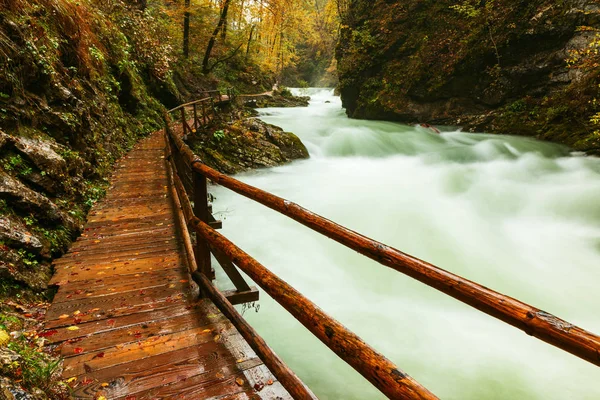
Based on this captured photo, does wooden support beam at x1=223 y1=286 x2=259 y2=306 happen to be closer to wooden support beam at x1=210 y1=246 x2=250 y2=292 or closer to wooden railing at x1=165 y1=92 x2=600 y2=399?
wooden support beam at x1=210 y1=246 x2=250 y2=292

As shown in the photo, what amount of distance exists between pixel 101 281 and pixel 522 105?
48.8 ft

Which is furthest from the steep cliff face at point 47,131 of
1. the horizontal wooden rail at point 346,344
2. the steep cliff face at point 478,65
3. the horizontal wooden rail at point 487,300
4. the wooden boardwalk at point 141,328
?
the steep cliff face at point 478,65

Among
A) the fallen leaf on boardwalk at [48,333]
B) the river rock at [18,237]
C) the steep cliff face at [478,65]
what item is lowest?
the fallen leaf on boardwalk at [48,333]

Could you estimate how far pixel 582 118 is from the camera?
10.3 meters

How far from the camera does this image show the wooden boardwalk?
2119 millimetres

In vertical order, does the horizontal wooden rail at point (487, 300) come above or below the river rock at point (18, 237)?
above

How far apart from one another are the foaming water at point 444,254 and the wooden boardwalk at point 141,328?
1.75 metres

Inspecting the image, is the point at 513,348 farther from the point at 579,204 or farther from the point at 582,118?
the point at 582,118

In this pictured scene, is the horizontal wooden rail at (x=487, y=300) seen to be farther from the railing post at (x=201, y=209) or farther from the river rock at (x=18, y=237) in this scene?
the river rock at (x=18, y=237)

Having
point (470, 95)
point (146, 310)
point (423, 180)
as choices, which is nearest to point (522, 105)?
point (470, 95)

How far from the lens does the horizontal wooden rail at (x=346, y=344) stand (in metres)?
1.10

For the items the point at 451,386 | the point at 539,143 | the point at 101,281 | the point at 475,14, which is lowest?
the point at 451,386

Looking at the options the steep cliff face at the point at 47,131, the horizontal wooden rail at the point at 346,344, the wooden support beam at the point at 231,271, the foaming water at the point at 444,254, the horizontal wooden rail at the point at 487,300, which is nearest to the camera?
the horizontal wooden rail at the point at 487,300

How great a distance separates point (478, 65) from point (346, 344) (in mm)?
15618
